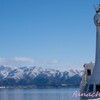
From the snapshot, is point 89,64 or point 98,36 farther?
point 89,64

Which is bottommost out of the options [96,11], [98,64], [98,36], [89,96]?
[89,96]

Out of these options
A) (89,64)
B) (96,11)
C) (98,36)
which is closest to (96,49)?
(98,36)

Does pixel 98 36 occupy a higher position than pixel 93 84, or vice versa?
pixel 98 36

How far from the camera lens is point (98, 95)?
32.8 m

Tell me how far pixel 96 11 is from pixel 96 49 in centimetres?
353

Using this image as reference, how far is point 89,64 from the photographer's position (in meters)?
42.4

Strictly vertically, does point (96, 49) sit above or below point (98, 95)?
above

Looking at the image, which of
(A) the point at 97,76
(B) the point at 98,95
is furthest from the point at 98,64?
(B) the point at 98,95

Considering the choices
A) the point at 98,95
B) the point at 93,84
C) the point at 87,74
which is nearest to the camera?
the point at 98,95

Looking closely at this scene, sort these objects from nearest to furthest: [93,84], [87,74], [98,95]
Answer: [98,95], [93,84], [87,74]

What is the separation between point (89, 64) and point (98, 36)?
24.2ft

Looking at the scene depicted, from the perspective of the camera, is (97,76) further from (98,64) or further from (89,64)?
(89,64)

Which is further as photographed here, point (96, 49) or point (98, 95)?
point (96, 49)

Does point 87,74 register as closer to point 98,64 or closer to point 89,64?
point 89,64
